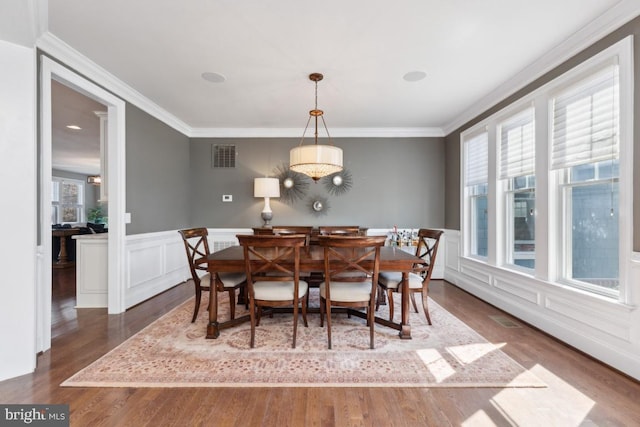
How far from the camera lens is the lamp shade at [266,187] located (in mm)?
4609

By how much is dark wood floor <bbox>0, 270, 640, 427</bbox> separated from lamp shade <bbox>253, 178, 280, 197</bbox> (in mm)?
2940

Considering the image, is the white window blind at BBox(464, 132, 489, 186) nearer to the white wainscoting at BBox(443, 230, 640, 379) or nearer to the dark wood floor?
the white wainscoting at BBox(443, 230, 640, 379)

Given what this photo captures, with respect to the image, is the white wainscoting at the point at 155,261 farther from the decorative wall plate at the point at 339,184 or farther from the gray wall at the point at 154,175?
the decorative wall plate at the point at 339,184

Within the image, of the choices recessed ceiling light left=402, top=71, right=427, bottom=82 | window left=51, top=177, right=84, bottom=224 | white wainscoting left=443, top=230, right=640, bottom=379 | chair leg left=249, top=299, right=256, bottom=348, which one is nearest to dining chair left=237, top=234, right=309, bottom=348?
chair leg left=249, top=299, right=256, bottom=348

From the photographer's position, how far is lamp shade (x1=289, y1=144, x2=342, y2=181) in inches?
118

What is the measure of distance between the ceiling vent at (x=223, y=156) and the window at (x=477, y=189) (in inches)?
155

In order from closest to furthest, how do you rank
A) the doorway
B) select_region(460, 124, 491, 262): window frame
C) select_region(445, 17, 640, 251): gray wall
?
select_region(445, 17, 640, 251): gray wall → the doorway → select_region(460, 124, 491, 262): window frame

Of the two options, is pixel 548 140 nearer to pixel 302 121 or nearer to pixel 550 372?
pixel 550 372

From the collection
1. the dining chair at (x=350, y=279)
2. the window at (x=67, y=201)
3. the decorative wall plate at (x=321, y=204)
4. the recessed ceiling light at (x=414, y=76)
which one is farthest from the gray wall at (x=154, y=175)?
the window at (x=67, y=201)

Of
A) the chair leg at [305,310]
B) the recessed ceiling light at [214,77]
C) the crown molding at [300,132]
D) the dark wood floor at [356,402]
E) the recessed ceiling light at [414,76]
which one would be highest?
the recessed ceiling light at [214,77]

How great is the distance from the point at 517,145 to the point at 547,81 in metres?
0.71

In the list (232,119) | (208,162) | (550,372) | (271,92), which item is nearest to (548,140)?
(550,372)

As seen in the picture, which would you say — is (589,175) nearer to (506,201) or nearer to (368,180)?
(506,201)

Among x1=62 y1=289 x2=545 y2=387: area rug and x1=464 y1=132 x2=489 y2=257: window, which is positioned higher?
x1=464 y1=132 x2=489 y2=257: window
